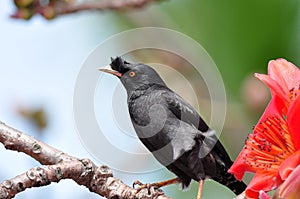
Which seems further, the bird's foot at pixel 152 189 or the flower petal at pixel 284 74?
the bird's foot at pixel 152 189

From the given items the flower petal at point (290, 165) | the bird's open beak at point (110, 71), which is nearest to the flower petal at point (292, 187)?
the flower petal at point (290, 165)

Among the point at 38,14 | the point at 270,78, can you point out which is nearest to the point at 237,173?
the point at 270,78

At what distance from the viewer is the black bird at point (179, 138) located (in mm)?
3057

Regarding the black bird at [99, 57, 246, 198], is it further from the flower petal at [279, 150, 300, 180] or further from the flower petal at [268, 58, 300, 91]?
the flower petal at [279, 150, 300, 180]

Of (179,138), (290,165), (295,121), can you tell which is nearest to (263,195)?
(290,165)

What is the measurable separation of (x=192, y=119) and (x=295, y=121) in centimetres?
131

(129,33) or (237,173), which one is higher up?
(237,173)

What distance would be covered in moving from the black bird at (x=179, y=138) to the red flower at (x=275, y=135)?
90cm

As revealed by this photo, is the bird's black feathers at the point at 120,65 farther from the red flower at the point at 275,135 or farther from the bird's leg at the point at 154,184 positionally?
the red flower at the point at 275,135

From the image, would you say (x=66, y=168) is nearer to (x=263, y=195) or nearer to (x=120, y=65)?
(x=263, y=195)

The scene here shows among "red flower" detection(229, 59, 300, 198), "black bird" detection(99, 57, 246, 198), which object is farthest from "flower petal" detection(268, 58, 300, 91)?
"black bird" detection(99, 57, 246, 198)

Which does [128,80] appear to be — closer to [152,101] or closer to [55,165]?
[152,101]

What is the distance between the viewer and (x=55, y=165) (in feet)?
7.16

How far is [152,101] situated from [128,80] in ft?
0.66
